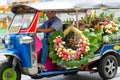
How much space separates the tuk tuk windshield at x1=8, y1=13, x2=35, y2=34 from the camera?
7.48 m

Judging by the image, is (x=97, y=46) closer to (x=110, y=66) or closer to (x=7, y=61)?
(x=110, y=66)

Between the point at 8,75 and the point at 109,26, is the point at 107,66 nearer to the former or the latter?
the point at 109,26

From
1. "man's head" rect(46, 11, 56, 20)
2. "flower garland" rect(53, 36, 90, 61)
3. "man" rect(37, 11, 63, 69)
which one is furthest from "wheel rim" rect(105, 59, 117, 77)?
"man's head" rect(46, 11, 56, 20)

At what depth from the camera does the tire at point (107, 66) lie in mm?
8195

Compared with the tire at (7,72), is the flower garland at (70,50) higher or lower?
higher

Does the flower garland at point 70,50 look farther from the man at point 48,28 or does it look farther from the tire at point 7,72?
the tire at point 7,72

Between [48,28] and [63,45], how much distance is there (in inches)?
18.4

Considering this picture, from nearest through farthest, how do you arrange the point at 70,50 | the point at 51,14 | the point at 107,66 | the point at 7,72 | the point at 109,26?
1. the point at 7,72
2. the point at 70,50
3. the point at 51,14
4. the point at 107,66
5. the point at 109,26

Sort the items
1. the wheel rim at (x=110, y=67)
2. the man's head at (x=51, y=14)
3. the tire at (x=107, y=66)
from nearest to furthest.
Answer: the man's head at (x=51, y=14), the tire at (x=107, y=66), the wheel rim at (x=110, y=67)

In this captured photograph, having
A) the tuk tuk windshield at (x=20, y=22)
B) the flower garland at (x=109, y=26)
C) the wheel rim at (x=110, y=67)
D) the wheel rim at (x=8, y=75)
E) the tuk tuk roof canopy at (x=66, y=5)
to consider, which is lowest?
the wheel rim at (x=110, y=67)

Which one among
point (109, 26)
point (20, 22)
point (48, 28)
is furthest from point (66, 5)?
point (109, 26)

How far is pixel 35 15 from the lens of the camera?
7395 millimetres

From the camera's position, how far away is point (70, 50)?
303 inches

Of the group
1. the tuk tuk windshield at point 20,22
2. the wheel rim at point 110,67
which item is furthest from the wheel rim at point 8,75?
the wheel rim at point 110,67
